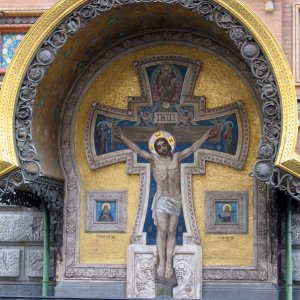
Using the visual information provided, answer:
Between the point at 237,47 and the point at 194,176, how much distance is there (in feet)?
8.39

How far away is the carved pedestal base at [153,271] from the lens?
18562 millimetres

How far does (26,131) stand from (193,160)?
9.68 ft

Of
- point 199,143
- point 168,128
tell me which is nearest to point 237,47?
point 199,143

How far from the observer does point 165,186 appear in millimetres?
18844

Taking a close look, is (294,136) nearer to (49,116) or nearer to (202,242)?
(202,242)

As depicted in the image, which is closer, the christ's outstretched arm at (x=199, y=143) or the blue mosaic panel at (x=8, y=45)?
the christ's outstretched arm at (x=199, y=143)

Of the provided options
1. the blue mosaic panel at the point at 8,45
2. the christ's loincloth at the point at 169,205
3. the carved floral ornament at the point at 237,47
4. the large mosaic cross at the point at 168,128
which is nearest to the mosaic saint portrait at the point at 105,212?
the large mosaic cross at the point at 168,128

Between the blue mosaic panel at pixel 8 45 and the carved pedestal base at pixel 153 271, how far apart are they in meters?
3.86

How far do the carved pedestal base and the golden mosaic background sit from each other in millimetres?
184

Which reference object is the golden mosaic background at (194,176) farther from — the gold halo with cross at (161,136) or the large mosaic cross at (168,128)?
the gold halo with cross at (161,136)

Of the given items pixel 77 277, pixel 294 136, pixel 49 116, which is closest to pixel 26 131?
pixel 49 116

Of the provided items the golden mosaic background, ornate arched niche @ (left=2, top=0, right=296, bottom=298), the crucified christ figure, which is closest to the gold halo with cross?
the crucified christ figure

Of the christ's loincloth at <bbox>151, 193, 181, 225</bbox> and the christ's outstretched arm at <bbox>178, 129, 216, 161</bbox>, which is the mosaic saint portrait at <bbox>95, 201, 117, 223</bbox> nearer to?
the christ's loincloth at <bbox>151, 193, 181, 225</bbox>

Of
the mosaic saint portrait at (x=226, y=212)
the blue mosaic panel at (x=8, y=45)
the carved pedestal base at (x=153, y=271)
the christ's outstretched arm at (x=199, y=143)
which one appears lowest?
the carved pedestal base at (x=153, y=271)
